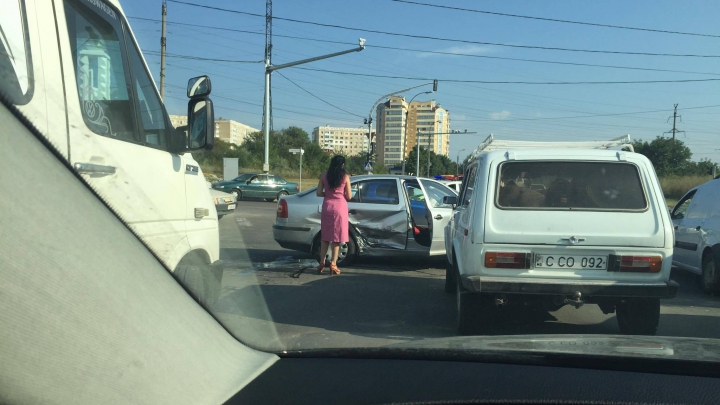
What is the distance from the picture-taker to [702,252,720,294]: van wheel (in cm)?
761

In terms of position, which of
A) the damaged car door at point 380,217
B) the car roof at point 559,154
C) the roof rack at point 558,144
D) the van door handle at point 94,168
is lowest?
the damaged car door at point 380,217

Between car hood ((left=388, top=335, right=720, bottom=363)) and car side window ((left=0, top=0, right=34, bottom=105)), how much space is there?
1.60 m

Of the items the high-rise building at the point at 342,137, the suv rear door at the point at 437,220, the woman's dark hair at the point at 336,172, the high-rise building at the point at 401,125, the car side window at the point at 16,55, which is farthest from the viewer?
the high-rise building at the point at 342,137

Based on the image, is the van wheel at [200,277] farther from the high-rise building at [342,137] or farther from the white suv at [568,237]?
the high-rise building at [342,137]

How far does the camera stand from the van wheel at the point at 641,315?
5.02m

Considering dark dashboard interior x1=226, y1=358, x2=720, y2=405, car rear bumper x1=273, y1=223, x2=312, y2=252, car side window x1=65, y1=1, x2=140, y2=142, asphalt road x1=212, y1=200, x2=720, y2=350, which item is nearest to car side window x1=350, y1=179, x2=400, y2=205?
car rear bumper x1=273, y1=223, x2=312, y2=252

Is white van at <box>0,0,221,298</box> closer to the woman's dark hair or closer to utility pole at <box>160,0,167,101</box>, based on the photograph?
utility pole at <box>160,0,167,101</box>

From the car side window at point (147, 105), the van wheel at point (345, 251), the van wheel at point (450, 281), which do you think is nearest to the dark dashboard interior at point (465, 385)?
the car side window at point (147, 105)

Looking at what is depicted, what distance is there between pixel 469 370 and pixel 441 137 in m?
110

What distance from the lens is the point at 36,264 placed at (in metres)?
1.42

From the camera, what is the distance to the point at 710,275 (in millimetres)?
7797

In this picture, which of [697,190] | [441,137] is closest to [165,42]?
[697,190]

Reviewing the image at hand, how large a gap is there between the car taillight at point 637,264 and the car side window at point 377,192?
4.64 m

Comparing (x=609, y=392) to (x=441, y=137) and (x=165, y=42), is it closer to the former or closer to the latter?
(x=165, y=42)
